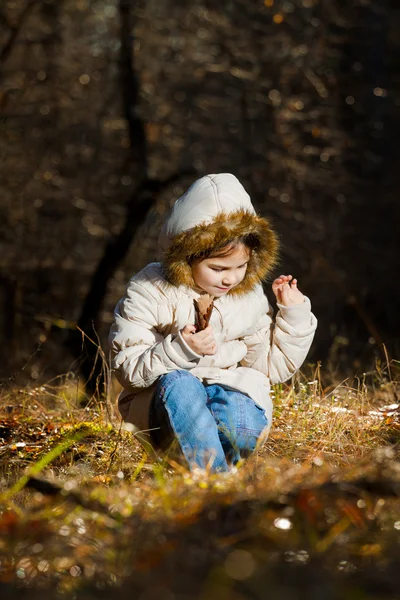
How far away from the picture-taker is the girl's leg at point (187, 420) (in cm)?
290

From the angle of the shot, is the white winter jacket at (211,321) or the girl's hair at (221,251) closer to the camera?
the white winter jacket at (211,321)

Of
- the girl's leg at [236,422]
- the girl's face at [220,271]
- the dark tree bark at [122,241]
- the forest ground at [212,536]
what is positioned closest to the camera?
the forest ground at [212,536]

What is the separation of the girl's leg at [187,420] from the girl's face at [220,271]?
1.23 feet

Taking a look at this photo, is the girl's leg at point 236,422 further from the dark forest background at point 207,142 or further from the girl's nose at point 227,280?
the dark forest background at point 207,142

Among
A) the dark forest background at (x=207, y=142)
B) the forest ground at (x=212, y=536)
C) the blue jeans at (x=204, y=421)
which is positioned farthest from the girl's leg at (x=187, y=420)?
the dark forest background at (x=207, y=142)

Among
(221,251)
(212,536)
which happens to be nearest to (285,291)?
(221,251)

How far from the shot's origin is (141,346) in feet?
10.1

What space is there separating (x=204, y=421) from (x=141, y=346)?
1.23ft

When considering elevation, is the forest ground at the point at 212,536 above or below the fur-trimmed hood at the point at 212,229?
below

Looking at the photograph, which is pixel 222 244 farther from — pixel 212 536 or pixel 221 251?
pixel 212 536

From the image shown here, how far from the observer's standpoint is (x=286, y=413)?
410cm

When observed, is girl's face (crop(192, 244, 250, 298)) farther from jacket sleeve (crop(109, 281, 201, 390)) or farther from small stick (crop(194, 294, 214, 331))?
jacket sleeve (crop(109, 281, 201, 390))

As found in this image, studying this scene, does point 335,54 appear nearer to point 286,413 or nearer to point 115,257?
point 115,257

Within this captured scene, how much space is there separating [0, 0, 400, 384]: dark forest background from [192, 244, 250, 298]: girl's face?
5.51 m
